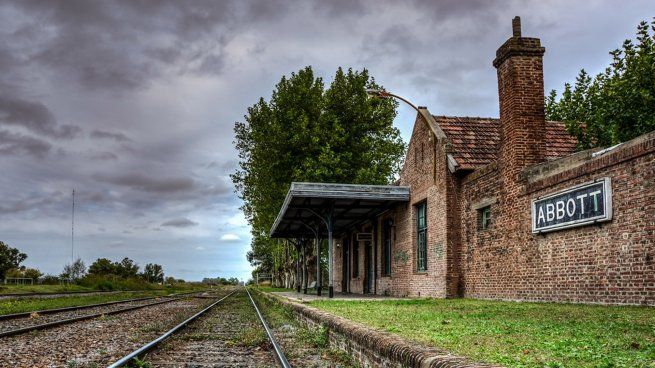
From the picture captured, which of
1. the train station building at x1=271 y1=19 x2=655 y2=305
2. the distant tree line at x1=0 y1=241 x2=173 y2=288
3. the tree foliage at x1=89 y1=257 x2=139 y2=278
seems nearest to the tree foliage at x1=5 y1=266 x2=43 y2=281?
the distant tree line at x1=0 y1=241 x2=173 y2=288

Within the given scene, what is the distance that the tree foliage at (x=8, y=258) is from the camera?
57.5 meters

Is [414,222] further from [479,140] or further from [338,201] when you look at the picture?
[479,140]

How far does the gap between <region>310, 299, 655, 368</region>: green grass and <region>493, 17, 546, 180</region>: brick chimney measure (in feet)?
14.3

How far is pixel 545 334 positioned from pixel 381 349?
1849 millimetres

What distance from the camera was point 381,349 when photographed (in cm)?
555

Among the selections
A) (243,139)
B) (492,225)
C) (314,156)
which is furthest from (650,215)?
(243,139)

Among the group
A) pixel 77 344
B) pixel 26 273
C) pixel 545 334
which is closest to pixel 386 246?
pixel 77 344

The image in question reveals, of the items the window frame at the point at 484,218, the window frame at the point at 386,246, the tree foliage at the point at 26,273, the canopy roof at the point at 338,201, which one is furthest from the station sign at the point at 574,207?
the tree foliage at the point at 26,273

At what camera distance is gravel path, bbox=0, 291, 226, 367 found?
690 cm

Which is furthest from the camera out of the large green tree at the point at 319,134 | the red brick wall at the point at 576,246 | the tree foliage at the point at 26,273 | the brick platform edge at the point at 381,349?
the tree foliage at the point at 26,273

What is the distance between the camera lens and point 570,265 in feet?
34.1

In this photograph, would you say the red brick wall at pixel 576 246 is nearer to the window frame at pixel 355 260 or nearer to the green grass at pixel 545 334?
the green grass at pixel 545 334

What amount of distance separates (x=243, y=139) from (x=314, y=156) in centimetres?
867

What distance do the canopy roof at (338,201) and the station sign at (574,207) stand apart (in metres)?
7.42
